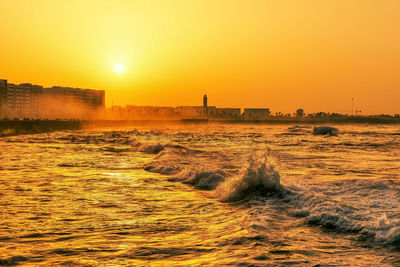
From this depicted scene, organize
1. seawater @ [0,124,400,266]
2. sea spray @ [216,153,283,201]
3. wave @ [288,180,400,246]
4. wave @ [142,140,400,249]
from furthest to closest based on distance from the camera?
1. sea spray @ [216,153,283,201]
2. wave @ [142,140,400,249]
3. wave @ [288,180,400,246]
4. seawater @ [0,124,400,266]

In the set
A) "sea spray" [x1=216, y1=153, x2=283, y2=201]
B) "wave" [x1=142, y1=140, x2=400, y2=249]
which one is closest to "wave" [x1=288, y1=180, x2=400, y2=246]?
"wave" [x1=142, y1=140, x2=400, y2=249]

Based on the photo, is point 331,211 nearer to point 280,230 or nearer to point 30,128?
point 280,230

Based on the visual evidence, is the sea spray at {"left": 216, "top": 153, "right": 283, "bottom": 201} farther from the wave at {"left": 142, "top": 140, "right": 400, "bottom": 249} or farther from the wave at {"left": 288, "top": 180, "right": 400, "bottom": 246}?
the wave at {"left": 288, "top": 180, "right": 400, "bottom": 246}

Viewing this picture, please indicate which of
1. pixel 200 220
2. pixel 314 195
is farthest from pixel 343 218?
pixel 200 220

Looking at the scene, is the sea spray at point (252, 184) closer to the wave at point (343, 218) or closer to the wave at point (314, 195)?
the wave at point (314, 195)

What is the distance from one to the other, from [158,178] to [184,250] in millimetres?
9554

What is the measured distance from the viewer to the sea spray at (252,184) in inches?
473

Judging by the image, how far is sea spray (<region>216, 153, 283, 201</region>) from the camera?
12.0 meters

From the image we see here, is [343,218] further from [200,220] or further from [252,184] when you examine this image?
[252,184]

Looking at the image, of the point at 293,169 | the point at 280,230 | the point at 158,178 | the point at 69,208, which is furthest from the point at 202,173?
the point at 280,230

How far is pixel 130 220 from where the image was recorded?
859 cm

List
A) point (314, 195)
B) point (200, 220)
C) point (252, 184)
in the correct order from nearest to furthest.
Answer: point (200, 220) → point (314, 195) → point (252, 184)

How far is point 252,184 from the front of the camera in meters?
12.7

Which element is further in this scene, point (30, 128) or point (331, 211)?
point (30, 128)
